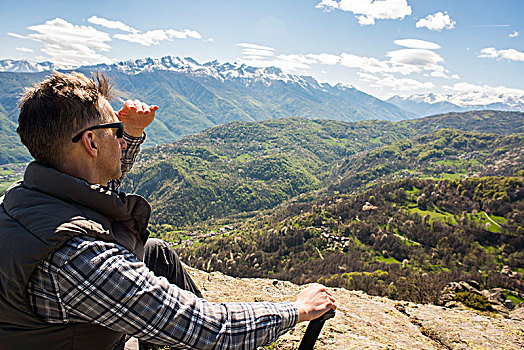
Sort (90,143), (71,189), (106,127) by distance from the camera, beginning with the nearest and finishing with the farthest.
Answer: (71,189), (90,143), (106,127)

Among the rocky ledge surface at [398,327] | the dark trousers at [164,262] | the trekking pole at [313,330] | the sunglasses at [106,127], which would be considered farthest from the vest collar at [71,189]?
the rocky ledge surface at [398,327]

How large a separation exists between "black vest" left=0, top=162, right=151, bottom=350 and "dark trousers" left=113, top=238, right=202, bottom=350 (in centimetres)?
159

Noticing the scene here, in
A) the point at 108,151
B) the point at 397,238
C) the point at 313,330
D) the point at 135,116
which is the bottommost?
the point at 397,238

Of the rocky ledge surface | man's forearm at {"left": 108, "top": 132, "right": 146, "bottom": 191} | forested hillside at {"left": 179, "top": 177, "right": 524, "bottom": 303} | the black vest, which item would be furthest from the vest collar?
forested hillside at {"left": 179, "top": 177, "right": 524, "bottom": 303}

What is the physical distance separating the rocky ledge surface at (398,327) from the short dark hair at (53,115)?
596 cm

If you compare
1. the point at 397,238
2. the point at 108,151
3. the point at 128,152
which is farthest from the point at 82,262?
the point at 397,238

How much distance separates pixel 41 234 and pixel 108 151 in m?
1.36

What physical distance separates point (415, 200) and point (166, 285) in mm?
155082

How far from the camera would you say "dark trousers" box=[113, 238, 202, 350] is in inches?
175

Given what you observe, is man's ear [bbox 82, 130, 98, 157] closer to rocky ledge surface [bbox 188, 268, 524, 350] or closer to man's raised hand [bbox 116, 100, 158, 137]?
→ man's raised hand [bbox 116, 100, 158, 137]

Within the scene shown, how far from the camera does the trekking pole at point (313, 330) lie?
143 inches

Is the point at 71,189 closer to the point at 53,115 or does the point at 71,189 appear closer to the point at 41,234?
the point at 41,234

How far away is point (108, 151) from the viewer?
10.8ft

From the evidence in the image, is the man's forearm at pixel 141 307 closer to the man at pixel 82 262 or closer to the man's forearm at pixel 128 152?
the man at pixel 82 262
